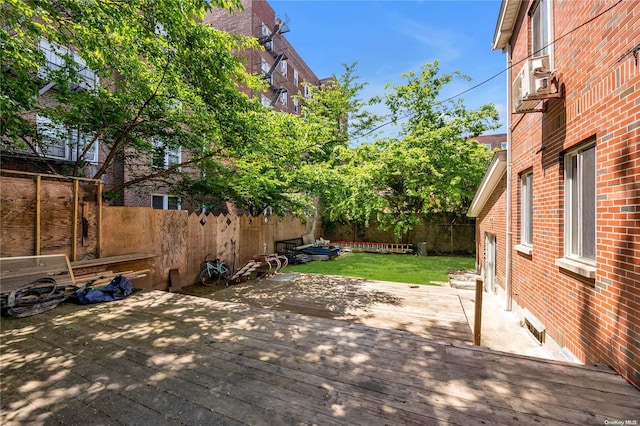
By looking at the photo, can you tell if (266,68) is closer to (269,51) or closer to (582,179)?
(269,51)

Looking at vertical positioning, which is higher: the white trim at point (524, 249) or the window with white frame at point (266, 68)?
the window with white frame at point (266, 68)

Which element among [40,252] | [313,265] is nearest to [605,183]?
[40,252]

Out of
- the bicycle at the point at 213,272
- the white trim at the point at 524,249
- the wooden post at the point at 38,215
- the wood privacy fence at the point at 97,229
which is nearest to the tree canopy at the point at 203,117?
the wooden post at the point at 38,215

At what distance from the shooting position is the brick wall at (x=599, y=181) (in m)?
2.28

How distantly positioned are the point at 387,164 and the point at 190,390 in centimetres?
1450

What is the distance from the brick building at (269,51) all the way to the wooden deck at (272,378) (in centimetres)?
1824

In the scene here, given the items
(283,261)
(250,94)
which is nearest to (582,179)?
(283,261)

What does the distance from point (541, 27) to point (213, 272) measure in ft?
33.0

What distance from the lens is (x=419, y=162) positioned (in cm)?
1411

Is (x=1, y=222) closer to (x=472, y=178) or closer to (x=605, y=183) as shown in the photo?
(x=605, y=183)

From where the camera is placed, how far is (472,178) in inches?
558

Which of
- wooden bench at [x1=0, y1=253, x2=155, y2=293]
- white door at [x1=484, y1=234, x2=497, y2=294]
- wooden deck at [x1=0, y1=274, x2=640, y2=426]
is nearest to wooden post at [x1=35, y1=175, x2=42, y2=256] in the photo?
wooden bench at [x1=0, y1=253, x2=155, y2=293]

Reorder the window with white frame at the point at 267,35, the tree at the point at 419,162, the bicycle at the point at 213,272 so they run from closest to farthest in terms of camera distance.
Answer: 1. the bicycle at the point at 213,272
2. the tree at the point at 419,162
3. the window with white frame at the point at 267,35

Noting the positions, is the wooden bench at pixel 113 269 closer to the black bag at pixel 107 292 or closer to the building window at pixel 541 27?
the black bag at pixel 107 292
